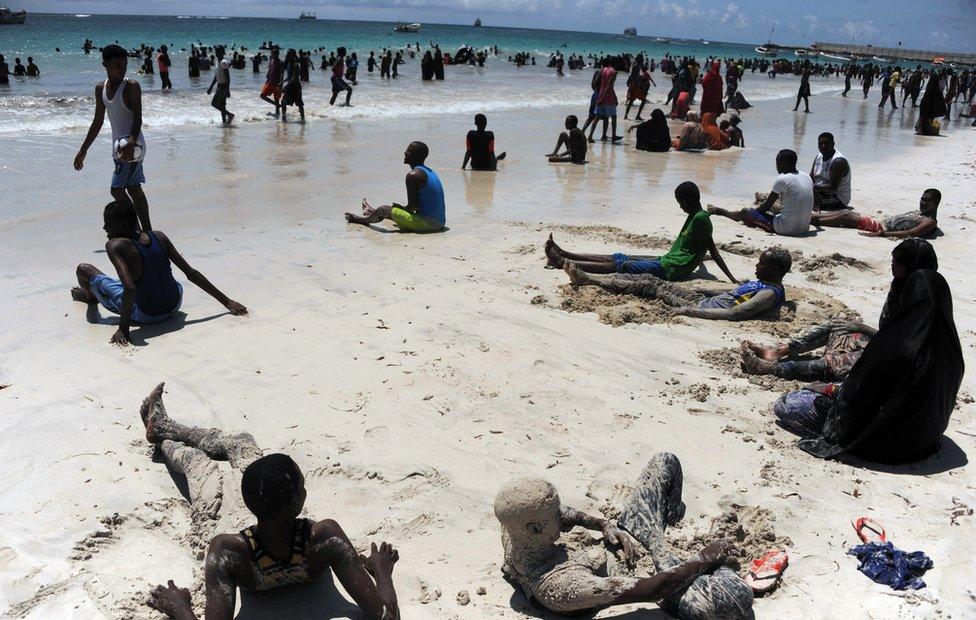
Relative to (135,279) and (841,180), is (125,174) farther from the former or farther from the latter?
(841,180)

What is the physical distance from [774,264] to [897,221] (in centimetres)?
397

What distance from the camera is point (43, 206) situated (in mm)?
8945

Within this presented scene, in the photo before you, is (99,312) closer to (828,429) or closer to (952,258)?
(828,429)

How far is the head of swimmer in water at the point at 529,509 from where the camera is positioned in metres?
2.86

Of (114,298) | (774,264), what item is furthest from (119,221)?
(774,264)

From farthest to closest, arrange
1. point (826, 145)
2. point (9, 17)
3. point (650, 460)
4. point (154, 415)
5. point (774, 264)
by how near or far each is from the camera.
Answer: point (9, 17)
point (826, 145)
point (774, 264)
point (154, 415)
point (650, 460)

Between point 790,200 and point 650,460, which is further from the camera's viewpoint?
point 790,200

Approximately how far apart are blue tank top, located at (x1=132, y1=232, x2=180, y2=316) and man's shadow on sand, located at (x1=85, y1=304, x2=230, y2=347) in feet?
0.34

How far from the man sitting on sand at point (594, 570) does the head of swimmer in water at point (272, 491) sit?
0.74m

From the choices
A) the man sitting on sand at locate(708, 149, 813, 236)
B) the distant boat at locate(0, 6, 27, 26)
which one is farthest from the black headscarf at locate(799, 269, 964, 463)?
the distant boat at locate(0, 6, 27, 26)

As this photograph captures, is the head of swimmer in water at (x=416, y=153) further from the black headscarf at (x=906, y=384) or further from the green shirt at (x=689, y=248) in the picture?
the black headscarf at (x=906, y=384)

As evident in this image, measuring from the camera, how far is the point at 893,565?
10.5 feet

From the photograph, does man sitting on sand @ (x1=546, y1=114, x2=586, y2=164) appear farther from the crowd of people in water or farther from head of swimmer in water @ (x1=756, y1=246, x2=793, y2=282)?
head of swimmer in water @ (x1=756, y1=246, x2=793, y2=282)

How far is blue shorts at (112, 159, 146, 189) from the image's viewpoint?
7004mm
